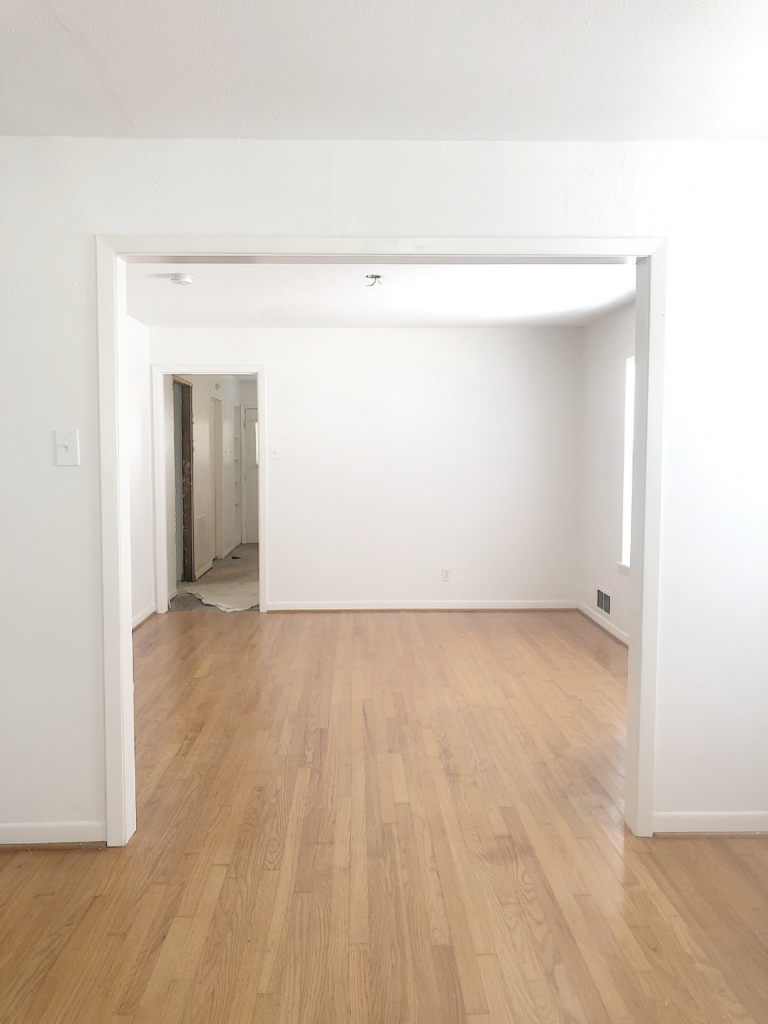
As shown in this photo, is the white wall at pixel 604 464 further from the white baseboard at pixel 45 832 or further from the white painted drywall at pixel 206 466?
the white baseboard at pixel 45 832

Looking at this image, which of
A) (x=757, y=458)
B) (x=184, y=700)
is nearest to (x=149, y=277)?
(x=184, y=700)

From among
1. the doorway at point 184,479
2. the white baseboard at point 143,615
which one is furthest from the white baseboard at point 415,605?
the doorway at point 184,479

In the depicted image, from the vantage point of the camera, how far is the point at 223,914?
2.14m

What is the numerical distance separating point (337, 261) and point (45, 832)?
2.34m

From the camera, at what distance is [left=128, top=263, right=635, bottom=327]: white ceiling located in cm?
402

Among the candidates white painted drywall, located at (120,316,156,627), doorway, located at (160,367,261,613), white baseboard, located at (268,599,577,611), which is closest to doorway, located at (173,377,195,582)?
doorway, located at (160,367,261,613)

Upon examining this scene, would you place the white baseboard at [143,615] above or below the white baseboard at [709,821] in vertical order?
above

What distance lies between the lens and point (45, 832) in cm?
252

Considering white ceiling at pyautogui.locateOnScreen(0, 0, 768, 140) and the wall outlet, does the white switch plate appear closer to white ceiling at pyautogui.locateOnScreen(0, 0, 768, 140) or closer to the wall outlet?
white ceiling at pyautogui.locateOnScreen(0, 0, 768, 140)

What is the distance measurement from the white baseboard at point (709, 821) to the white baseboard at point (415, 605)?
3631 millimetres

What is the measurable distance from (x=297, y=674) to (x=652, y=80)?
3.62 m

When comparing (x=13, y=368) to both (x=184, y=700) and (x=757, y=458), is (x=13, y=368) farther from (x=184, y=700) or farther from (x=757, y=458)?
(x=757, y=458)

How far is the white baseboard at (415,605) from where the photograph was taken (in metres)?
6.17

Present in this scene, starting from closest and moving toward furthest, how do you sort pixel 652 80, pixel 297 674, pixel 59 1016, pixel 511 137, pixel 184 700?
1. pixel 59 1016
2. pixel 652 80
3. pixel 511 137
4. pixel 184 700
5. pixel 297 674
